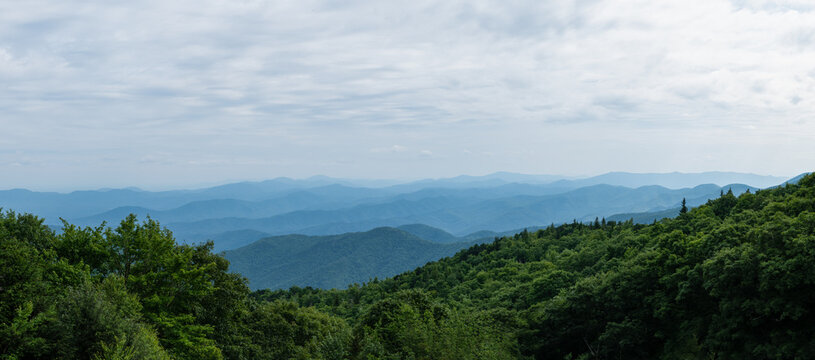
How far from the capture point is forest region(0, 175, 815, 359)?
20797 millimetres

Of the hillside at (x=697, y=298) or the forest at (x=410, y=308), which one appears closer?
the forest at (x=410, y=308)

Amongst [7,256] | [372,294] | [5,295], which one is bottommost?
[372,294]

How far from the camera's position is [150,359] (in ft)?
61.7

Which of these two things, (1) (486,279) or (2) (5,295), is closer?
(2) (5,295)

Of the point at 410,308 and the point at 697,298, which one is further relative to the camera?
the point at 410,308

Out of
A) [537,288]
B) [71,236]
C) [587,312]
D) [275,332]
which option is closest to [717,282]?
[587,312]

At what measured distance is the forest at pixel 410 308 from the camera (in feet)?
68.2

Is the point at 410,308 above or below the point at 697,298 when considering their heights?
below

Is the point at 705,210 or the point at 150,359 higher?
the point at 705,210

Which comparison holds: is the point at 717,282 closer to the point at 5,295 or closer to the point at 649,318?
the point at 649,318

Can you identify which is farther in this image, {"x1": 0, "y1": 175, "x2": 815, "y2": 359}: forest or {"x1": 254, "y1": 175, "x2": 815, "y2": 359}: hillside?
{"x1": 254, "y1": 175, "x2": 815, "y2": 359}: hillside

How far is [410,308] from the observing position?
35.8 m

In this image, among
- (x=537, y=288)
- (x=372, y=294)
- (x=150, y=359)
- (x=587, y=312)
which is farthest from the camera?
(x=372, y=294)

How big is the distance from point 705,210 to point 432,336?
4396cm
